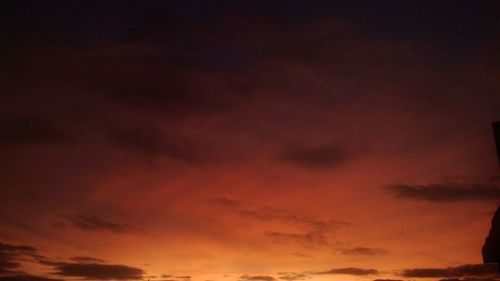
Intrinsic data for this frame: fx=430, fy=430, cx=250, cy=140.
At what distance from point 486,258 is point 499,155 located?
2.23m

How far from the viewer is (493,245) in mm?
7875

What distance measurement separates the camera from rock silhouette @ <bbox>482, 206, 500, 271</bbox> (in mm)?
7688

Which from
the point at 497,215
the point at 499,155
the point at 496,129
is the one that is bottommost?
the point at 497,215

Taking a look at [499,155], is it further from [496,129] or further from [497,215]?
[497,215]

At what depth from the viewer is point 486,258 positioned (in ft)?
26.6

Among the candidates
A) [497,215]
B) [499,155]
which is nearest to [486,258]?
[497,215]

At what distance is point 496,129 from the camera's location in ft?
24.1

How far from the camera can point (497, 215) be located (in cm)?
770

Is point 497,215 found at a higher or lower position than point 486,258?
higher

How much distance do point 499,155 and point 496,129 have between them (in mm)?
486

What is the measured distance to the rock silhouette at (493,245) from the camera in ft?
25.2

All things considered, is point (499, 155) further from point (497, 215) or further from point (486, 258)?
point (486, 258)

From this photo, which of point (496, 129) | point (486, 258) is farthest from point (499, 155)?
point (486, 258)

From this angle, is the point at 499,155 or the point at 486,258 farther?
the point at 486,258
